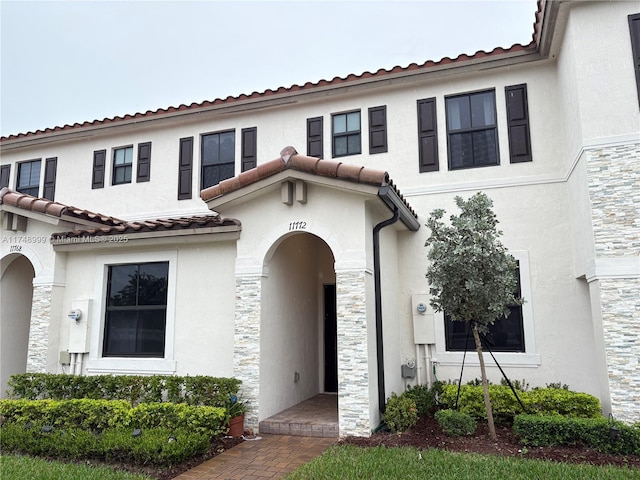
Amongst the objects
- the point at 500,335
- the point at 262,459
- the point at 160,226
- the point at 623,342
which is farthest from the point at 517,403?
the point at 160,226

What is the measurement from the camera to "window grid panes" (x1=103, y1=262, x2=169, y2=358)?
31.2 ft

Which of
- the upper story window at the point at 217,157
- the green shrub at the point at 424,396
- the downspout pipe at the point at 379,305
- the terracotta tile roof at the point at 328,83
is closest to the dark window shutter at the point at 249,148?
the upper story window at the point at 217,157

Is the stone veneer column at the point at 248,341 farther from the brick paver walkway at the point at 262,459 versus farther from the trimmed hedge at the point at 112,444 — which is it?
the trimmed hedge at the point at 112,444

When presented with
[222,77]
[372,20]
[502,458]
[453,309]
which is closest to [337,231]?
[453,309]

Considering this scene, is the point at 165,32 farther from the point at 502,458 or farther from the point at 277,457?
the point at 502,458

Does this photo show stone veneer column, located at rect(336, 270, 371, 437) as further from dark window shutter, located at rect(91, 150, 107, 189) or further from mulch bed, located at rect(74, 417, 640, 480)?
dark window shutter, located at rect(91, 150, 107, 189)

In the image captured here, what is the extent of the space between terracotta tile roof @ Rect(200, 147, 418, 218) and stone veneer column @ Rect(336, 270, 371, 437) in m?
1.57

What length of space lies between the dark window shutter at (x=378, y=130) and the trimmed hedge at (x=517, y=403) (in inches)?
214

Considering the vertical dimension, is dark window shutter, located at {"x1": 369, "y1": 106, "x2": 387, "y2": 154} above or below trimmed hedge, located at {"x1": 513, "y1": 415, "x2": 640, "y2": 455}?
above

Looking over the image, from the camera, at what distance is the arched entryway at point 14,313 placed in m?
10.9

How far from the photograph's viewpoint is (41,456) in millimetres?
7105

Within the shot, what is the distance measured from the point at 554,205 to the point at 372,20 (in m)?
8.83

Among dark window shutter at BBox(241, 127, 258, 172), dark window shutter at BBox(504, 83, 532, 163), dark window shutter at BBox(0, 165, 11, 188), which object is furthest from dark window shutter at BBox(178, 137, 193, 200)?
dark window shutter at BBox(504, 83, 532, 163)

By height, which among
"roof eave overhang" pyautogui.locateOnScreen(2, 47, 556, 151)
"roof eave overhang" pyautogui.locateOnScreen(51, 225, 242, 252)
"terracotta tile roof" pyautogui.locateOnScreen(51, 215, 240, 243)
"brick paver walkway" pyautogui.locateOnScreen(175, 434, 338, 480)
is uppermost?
"roof eave overhang" pyautogui.locateOnScreen(2, 47, 556, 151)
